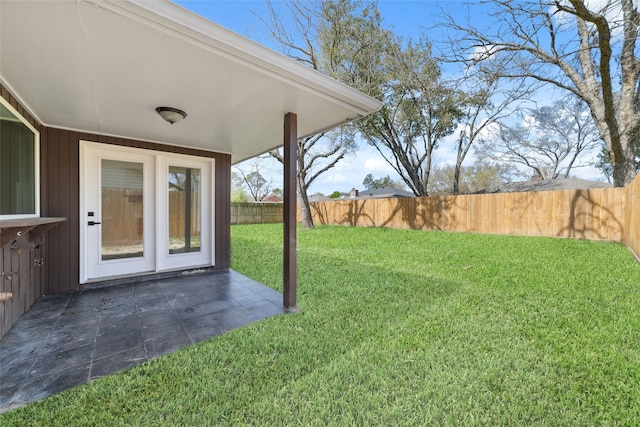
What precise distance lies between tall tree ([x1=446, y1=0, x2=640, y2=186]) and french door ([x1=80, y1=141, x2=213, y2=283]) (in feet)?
22.8

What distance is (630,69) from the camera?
23.0 ft

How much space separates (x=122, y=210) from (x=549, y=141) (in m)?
22.8

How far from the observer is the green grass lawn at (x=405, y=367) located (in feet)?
4.95

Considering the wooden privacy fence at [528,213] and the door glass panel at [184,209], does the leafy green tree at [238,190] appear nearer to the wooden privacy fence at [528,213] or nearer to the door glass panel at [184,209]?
the wooden privacy fence at [528,213]

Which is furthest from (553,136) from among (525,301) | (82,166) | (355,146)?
(82,166)

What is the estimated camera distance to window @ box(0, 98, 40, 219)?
2.28 metres

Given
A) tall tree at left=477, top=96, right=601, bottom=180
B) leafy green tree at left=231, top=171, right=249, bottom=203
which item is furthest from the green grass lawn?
leafy green tree at left=231, top=171, right=249, bottom=203

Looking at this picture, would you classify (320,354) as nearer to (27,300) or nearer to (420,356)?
(420,356)

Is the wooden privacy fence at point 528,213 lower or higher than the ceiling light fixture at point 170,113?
lower

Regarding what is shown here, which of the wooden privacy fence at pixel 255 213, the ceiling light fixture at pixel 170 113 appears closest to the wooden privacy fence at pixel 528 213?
the wooden privacy fence at pixel 255 213

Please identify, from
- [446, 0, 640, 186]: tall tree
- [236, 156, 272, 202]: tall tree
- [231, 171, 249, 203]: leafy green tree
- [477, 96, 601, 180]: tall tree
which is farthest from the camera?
[236, 156, 272, 202]: tall tree

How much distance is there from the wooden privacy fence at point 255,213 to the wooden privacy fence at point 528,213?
638 cm

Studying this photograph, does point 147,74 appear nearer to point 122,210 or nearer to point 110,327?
point 110,327

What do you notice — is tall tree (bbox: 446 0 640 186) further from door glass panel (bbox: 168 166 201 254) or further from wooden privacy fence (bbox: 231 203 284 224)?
wooden privacy fence (bbox: 231 203 284 224)
